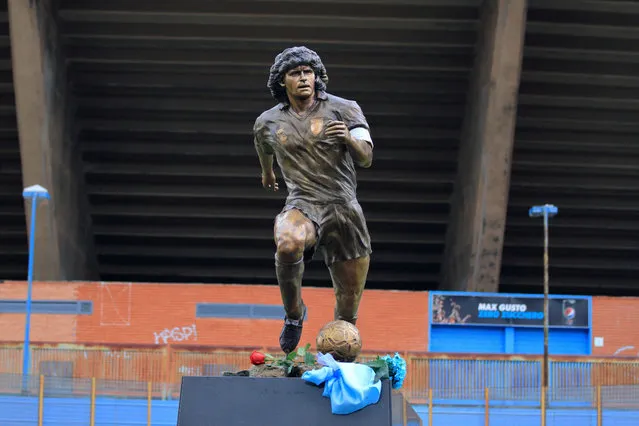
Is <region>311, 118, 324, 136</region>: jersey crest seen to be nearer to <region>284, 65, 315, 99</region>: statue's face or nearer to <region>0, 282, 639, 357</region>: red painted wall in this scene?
<region>284, 65, 315, 99</region>: statue's face

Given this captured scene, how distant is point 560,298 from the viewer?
26.0m

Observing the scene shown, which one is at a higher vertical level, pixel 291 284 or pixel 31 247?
pixel 31 247

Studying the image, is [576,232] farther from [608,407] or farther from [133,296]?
[608,407]

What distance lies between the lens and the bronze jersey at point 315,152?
6.74 meters

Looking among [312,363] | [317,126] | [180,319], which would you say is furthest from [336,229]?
[180,319]

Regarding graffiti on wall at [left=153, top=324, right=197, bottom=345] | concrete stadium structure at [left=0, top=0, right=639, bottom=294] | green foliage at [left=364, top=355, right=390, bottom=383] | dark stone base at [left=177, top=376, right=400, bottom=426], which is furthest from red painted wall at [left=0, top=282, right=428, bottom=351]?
dark stone base at [left=177, top=376, right=400, bottom=426]

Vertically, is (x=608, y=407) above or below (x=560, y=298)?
below

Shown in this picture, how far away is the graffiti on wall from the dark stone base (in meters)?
20.3

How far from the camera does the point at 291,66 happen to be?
22.2ft

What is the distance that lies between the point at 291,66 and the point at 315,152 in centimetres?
54

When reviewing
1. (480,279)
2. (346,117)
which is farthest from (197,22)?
(346,117)

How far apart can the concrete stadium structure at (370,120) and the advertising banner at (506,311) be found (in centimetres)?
74

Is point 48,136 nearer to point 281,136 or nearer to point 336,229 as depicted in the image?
point 281,136

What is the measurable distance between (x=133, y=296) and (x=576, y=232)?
37.9ft
